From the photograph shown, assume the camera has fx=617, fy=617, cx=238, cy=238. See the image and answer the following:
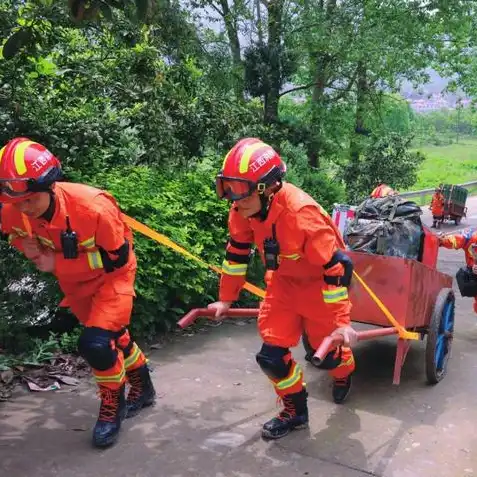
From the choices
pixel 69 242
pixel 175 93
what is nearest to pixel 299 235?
pixel 69 242

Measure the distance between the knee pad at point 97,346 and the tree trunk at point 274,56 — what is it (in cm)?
769

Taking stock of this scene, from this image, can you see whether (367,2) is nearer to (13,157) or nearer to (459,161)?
(13,157)

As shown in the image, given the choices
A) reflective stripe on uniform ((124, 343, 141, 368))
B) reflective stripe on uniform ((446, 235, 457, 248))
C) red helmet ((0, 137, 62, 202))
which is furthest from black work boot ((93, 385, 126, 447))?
reflective stripe on uniform ((446, 235, 457, 248))

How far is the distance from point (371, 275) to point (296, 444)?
1408mm

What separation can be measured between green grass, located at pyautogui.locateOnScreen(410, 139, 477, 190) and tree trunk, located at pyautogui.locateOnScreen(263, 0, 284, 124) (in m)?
20.5

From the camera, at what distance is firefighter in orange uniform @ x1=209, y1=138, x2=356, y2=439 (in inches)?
136

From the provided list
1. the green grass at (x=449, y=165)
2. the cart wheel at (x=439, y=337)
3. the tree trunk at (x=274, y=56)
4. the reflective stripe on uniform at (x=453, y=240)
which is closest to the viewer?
the cart wheel at (x=439, y=337)

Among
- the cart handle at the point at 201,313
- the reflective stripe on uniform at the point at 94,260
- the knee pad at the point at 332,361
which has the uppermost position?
the reflective stripe on uniform at the point at 94,260

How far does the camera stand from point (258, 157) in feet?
11.2

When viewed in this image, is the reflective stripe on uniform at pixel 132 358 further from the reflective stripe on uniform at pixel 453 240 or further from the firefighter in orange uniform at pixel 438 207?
the firefighter in orange uniform at pixel 438 207

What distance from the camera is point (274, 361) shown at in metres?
3.77

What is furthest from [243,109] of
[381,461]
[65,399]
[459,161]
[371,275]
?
[459,161]

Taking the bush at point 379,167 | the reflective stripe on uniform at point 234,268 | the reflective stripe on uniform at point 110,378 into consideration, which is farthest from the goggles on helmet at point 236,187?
the bush at point 379,167

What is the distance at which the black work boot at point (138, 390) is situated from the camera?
13.6ft
